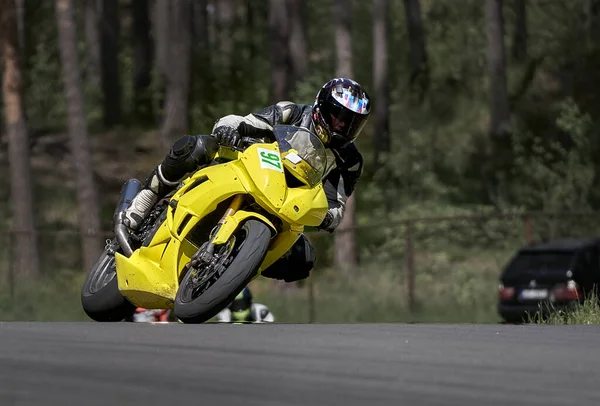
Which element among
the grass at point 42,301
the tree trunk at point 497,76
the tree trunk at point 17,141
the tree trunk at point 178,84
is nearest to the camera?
the grass at point 42,301

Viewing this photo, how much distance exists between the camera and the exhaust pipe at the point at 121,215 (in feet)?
33.2

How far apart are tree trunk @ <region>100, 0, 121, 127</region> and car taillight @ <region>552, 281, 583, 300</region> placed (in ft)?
81.1

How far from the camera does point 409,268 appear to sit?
21781 millimetres

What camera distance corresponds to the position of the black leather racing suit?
983cm

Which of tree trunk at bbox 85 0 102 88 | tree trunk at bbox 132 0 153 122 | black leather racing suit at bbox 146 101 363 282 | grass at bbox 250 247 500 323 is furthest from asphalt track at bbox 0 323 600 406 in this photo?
tree trunk at bbox 85 0 102 88

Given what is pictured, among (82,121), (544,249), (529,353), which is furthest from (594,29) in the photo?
(529,353)

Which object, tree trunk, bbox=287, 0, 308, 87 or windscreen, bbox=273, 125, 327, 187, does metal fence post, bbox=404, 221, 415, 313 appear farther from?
tree trunk, bbox=287, 0, 308, 87

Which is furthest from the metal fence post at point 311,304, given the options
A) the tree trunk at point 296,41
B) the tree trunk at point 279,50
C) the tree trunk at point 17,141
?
the tree trunk at point 296,41

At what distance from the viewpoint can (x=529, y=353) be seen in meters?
6.02

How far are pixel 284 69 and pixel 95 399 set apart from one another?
28.1 meters

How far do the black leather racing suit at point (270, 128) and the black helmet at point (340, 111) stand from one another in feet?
0.56

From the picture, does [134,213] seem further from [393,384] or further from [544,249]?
[544,249]

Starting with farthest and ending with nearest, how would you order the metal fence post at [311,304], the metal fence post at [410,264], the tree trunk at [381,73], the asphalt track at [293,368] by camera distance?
the tree trunk at [381,73], the metal fence post at [410,264], the metal fence post at [311,304], the asphalt track at [293,368]

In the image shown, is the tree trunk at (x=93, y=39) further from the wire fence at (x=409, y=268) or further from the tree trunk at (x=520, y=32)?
the wire fence at (x=409, y=268)
